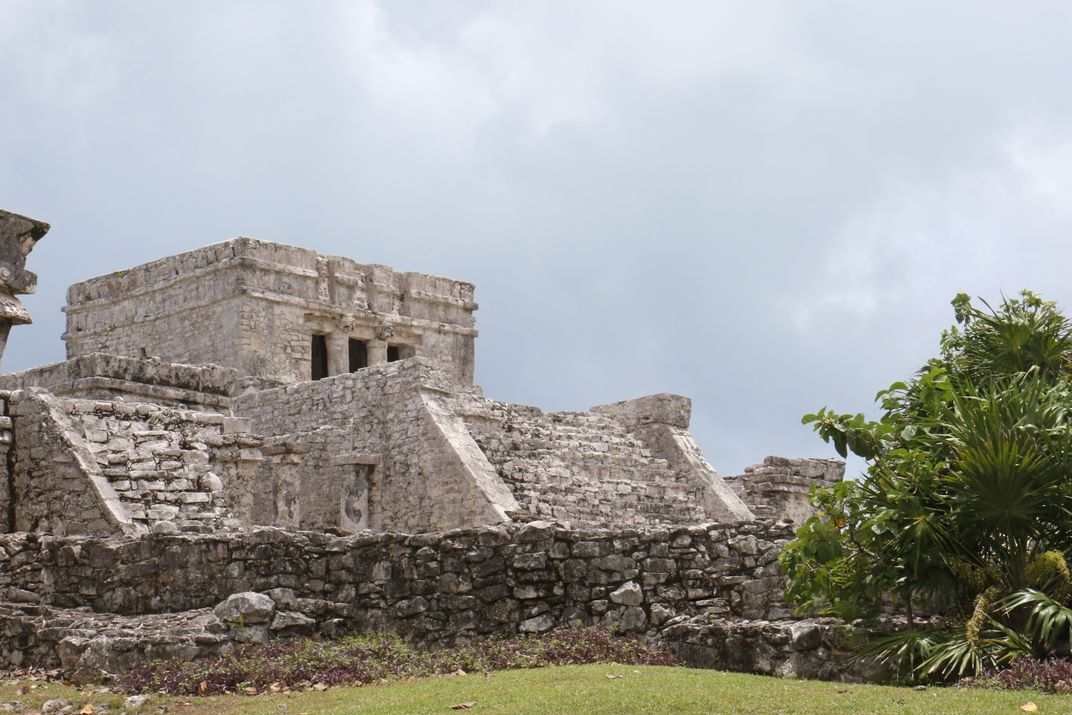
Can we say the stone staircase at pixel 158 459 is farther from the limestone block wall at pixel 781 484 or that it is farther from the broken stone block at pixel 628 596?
the limestone block wall at pixel 781 484

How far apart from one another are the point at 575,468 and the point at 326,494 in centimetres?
335

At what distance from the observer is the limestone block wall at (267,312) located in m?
25.5

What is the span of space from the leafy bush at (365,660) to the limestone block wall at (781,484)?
12.9m

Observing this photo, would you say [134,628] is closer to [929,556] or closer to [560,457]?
[929,556]

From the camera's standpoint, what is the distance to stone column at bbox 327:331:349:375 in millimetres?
26500

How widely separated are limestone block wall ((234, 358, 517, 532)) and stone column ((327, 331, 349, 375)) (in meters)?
5.31

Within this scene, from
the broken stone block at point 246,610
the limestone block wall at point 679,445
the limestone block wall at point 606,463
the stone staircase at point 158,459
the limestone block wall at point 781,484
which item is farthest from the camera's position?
the limestone block wall at point 781,484

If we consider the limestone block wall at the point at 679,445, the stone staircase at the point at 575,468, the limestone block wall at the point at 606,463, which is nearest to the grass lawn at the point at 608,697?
the stone staircase at the point at 575,468

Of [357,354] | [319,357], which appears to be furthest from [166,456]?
[357,354]

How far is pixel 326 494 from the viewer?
1986 centimetres

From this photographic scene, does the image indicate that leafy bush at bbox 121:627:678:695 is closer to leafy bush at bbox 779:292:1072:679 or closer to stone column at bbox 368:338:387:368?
leafy bush at bbox 779:292:1072:679

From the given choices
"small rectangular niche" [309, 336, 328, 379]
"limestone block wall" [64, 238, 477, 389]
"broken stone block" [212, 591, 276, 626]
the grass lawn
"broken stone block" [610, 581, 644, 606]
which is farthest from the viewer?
"small rectangular niche" [309, 336, 328, 379]

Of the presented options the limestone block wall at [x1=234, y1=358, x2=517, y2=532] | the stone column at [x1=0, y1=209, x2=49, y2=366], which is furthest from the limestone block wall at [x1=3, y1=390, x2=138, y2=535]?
the limestone block wall at [x1=234, y1=358, x2=517, y2=532]

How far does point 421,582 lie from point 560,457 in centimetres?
1022
